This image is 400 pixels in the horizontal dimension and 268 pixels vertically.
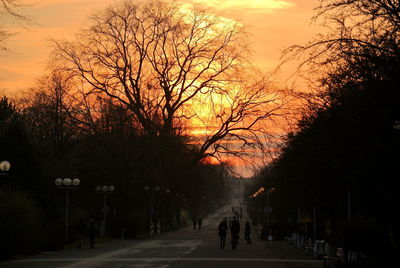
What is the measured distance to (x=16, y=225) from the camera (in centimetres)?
3381

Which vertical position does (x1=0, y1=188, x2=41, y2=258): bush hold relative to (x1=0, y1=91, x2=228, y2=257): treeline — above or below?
below

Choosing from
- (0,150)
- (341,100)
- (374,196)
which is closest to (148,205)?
(0,150)

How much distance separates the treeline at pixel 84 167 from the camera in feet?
176

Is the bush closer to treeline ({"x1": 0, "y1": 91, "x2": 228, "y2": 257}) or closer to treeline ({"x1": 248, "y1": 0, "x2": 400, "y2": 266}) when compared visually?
treeline ({"x1": 0, "y1": 91, "x2": 228, "y2": 257})

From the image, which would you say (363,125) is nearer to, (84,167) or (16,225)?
(16,225)

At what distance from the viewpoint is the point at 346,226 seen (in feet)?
87.9

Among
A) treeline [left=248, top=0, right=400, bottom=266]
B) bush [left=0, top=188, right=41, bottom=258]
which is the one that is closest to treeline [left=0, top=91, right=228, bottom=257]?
bush [left=0, top=188, right=41, bottom=258]

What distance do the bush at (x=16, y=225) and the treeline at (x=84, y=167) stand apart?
0.07m

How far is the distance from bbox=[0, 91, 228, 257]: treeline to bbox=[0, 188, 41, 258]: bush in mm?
74

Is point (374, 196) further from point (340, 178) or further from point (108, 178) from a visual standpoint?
point (108, 178)

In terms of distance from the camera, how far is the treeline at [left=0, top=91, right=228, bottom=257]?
53656 mm

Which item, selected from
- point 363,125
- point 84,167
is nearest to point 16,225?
point 363,125

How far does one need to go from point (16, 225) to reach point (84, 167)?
46.2 metres

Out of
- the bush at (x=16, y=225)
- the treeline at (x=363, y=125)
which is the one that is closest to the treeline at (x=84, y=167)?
the bush at (x=16, y=225)
